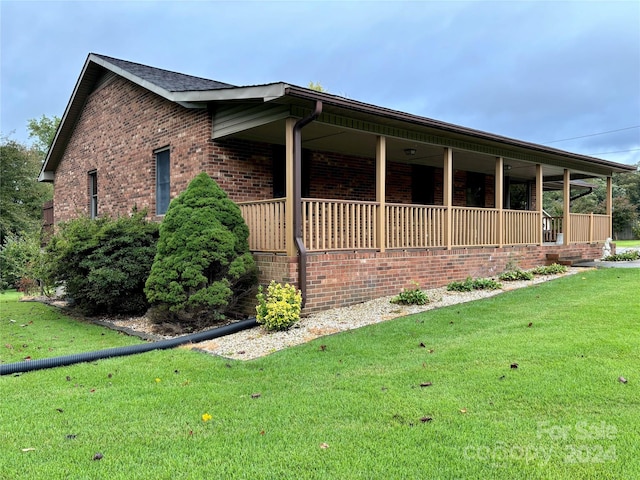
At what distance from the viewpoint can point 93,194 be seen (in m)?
14.3

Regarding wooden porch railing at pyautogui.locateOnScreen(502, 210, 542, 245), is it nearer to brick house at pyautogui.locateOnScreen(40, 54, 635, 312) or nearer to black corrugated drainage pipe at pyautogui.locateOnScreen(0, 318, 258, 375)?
brick house at pyautogui.locateOnScreen(40, 54, 635, 312)

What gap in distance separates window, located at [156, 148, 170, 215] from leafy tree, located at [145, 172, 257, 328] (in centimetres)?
312

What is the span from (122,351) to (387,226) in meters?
5.44

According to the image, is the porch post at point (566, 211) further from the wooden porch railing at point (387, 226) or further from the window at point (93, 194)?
the window at point (93, 194)

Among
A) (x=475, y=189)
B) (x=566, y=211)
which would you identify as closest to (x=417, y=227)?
(x=566, y=211)

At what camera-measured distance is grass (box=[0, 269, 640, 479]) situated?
2.90m

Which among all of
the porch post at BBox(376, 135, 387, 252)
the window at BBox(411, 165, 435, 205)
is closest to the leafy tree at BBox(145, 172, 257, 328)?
the porch post at BBox(376, 135, 387, 252)

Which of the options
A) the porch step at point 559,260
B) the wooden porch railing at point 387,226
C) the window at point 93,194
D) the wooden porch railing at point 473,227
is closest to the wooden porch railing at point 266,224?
the wooden porch railing at point 387,226

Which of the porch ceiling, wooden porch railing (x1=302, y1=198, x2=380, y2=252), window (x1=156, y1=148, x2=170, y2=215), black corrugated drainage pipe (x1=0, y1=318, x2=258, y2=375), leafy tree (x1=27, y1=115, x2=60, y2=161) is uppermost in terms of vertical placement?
leafy tree (x1=27, y1=115, x2=60, y2=161)

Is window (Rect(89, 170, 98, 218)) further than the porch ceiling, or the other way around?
window (Rect(89, 170, 98, 218))

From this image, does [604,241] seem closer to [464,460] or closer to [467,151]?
[467,151]

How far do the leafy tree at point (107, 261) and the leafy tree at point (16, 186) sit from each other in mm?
22238

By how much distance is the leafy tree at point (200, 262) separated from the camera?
730 centimetres

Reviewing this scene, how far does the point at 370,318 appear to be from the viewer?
7.48 meters
